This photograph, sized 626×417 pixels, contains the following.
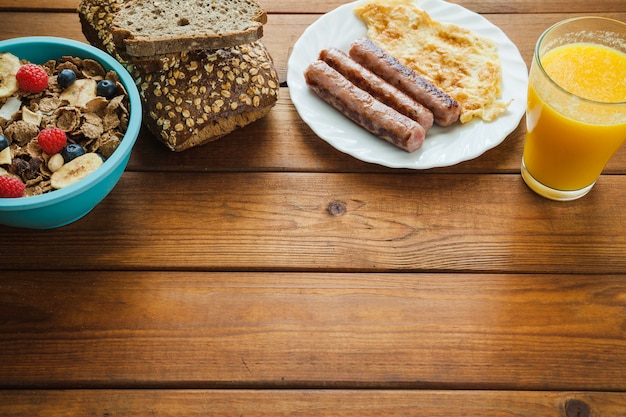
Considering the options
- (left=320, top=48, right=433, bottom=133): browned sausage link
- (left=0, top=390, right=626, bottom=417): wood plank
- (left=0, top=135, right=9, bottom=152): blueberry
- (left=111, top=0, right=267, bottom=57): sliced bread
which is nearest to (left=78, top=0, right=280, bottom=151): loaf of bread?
(left=111, top=0, right=267, bottom=57): sliced bread

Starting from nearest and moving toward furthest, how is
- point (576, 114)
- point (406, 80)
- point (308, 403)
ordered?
point (308, 403)
point (576, 114)
point (406, 80)

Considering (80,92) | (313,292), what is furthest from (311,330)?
(80,92)

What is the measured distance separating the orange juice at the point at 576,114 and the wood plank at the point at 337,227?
10 cm

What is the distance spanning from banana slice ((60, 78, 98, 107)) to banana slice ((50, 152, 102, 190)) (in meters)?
0.15

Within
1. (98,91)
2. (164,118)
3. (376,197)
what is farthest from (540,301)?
(98,91)

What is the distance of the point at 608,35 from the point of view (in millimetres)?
1400

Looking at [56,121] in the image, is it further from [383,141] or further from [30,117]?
[383,141]

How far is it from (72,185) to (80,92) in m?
0.28

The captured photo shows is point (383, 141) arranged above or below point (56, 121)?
below

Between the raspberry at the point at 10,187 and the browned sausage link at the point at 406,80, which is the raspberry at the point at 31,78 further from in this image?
the browned sausage link at the point at 406,80

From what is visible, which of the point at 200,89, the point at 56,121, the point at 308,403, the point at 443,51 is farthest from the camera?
the point at 443,51

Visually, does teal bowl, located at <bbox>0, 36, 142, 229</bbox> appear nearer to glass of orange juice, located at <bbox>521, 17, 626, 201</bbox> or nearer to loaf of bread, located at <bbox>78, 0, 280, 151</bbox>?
loaf of bread, located at <bbox>78, 0, 280, 151</bbox>

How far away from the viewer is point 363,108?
1522 millimetres

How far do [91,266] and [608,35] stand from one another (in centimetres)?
127
